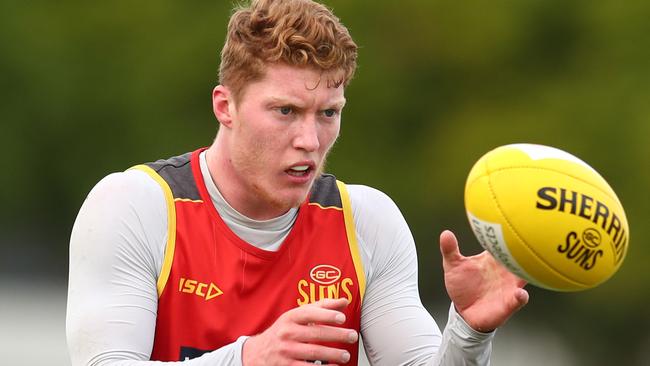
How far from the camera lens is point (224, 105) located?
5648 mm

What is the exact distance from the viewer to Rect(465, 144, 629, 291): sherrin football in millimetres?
4867

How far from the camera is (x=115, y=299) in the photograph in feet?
17.1

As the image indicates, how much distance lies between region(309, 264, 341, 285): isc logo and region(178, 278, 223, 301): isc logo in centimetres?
41

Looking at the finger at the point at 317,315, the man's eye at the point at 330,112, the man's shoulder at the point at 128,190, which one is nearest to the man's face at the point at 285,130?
the man's eye at the point at 330,112

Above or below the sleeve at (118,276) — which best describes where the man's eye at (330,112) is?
above

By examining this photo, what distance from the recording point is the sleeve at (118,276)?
515 cm

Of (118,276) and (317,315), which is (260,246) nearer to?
(118,276)

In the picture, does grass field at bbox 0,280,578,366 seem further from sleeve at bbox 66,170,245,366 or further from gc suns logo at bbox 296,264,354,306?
sleeve at bbox 66,170,245,366

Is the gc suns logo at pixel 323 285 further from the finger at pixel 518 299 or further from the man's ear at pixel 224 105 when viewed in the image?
the finger at pixel 518 299

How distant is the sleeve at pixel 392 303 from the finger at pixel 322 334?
1.91 feet

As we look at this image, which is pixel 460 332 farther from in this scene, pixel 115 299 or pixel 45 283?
pixel 45 283

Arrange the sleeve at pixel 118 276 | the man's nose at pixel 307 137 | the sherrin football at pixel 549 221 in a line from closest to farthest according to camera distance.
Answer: the sherrin football at pixel 549 221 → the sleeve at pixel 118 276 → the man's nose at pixel 307 137

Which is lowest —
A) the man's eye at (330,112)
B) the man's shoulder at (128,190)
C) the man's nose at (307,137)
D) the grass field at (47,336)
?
the grass field at (47,336)

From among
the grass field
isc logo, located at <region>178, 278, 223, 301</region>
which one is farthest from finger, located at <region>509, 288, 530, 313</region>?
the grass field
